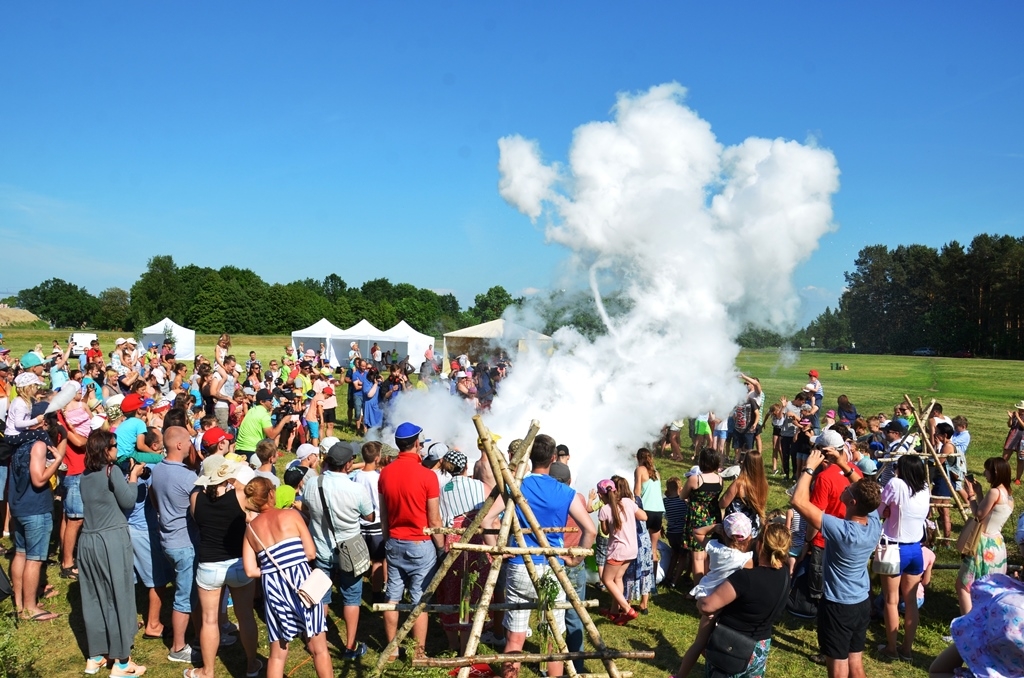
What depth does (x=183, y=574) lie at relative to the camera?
566 cm

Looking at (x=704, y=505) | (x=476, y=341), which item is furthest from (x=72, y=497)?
(x=476, y=341)

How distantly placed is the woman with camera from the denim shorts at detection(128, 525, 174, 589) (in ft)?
1.56

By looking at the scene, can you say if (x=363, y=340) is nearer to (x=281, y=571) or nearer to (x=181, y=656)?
(x=181, y=656)

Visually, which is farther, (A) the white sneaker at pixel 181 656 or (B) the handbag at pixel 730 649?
(A) the white sneaker at pixel 181 656

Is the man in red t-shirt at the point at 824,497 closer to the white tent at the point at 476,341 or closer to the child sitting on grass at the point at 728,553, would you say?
the child sitting on grass at the point at 728,553

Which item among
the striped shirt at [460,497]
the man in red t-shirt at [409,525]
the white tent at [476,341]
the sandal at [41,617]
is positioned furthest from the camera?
the white tent at [476,341]

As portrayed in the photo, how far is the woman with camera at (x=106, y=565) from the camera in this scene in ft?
17.3

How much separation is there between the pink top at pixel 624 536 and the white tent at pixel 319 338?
2572 centimetres

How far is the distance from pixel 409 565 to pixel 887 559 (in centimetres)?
406

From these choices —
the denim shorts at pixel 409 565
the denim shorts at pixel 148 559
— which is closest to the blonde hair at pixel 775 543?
the denim shorts at pixel 409 565

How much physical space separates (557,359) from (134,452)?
6792 millimetres

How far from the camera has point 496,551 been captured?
13.7 ft

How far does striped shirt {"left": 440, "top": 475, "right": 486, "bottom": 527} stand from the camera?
594 cm

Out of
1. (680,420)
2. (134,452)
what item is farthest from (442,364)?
(134,452)
